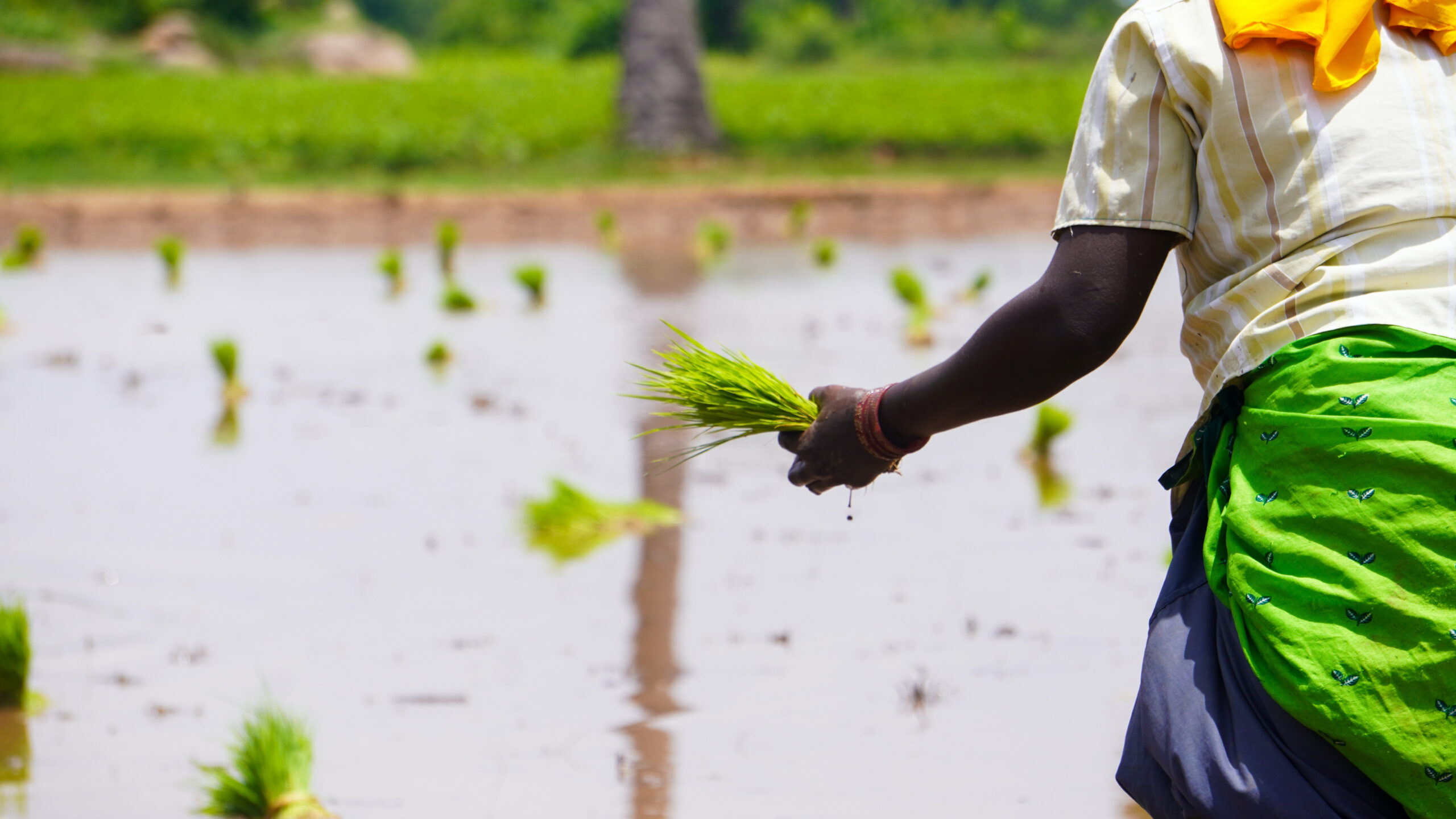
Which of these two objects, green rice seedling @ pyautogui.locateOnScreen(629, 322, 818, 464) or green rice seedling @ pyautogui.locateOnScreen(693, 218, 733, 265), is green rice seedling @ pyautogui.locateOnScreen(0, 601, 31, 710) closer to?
green rice seedling @ pyautogui.locateOnScreen(629, 322, 818, 464)

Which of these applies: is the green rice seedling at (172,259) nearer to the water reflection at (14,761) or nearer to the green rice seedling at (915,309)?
the green rice seedling at (915,309)

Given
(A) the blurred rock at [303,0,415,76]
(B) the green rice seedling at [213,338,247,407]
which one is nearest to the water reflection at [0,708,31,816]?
(B) the green rice seedling at [213,338,247,407]

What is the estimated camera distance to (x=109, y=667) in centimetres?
309

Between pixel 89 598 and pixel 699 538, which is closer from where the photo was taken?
pixel 89 598

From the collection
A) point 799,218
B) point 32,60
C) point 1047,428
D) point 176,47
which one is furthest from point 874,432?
point 176,47

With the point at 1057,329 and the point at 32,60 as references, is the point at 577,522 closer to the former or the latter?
the point at 1057,329

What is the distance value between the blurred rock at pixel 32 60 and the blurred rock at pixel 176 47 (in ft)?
13.2

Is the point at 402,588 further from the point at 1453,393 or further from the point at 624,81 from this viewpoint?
the point at 624,81

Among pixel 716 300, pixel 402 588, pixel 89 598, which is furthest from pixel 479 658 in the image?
pixel 716 300

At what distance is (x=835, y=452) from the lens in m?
1.66

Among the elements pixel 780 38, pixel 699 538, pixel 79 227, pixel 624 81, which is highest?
pixel 780 38

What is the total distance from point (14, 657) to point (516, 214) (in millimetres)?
8865

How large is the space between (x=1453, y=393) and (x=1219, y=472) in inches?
8.6

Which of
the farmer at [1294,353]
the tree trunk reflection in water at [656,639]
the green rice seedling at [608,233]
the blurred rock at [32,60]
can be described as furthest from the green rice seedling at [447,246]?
the blurred rock at [32,60]
